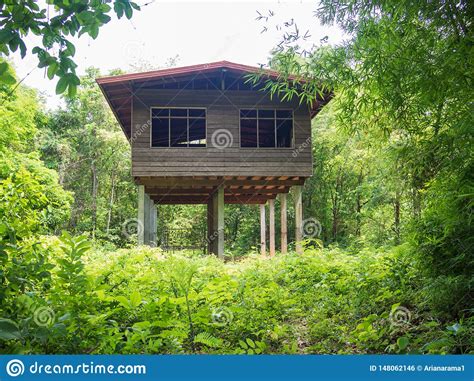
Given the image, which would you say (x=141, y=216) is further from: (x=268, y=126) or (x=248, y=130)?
(x=268, y=126)

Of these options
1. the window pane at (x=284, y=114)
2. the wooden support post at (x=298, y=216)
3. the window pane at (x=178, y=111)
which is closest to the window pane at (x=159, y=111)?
the window pane at (x=178, y=111)

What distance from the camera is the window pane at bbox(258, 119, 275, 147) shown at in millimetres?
13737

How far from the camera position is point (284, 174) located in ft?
39.2

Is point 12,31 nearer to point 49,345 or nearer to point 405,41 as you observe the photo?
point 49,345

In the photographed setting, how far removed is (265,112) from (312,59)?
26.9ft

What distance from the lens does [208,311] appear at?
11.2 feet

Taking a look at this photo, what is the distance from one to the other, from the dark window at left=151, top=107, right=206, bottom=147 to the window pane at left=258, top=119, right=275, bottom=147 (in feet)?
Result: 5.96

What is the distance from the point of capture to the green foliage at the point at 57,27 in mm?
2584

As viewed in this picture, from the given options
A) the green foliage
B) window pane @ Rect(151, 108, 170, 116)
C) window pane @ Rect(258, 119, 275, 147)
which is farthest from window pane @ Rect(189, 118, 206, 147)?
the green foliage

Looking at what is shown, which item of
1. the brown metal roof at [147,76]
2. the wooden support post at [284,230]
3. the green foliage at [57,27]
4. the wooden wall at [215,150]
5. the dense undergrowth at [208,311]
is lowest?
the dense undergrowth at [208,311]

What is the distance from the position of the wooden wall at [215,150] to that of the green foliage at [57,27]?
8.84m

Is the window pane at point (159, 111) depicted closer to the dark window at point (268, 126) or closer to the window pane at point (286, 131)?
the dark window at point (268, 126)

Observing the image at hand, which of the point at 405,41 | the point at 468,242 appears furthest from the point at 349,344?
the point at 405,41

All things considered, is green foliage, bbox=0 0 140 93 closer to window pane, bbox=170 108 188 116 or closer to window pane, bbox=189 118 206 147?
window pane, bbox=170 108 188 116
